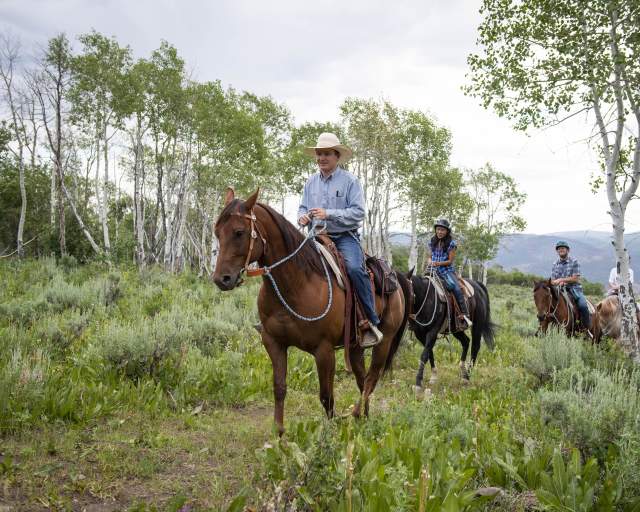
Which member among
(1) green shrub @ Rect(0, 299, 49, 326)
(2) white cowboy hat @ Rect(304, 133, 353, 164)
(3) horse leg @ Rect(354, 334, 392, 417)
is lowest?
(3) horse leg @ Rect(354, 334, 392, 417)

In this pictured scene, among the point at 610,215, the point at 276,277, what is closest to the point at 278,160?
the point at 610,215

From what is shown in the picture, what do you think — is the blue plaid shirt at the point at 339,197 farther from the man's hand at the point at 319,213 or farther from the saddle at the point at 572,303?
the saddle at the point at 572,303

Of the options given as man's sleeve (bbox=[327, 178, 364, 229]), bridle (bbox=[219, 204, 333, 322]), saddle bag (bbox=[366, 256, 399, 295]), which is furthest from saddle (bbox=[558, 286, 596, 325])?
bridle (bbox=[219, 204, 333, 322])

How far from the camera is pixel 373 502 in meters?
2.49

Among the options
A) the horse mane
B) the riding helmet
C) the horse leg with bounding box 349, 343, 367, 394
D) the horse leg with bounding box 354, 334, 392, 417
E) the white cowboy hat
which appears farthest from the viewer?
the riding helmet

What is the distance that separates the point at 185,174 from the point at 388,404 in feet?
69.2

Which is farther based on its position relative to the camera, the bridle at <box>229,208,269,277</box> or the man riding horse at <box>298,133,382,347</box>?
the man riding horse at <box>298,133,382,347</box>

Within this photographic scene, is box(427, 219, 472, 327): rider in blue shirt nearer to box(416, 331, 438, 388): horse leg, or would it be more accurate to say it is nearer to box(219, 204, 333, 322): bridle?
box(416, 331, 438, 388): horse leg

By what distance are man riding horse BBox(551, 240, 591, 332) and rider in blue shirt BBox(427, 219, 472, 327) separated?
2640 millimetres

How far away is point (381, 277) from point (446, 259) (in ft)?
10.8

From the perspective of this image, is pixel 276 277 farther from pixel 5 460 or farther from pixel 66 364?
pixel 66 364

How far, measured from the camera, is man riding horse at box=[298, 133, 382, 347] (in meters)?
4.78

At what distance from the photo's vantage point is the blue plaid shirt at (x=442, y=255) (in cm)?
828

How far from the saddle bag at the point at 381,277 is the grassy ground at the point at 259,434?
141 centimetres
